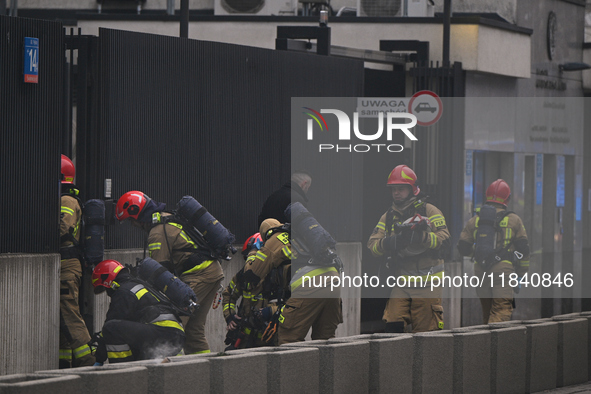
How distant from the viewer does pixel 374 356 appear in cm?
857

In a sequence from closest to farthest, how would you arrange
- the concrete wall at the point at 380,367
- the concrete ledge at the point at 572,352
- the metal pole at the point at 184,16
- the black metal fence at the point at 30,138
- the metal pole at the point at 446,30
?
the concrete wall at the point at 380,367 → the black metal fence at the point at 30,138 → the concrete ledge at the point at 572,352 → the metal pole at the point at 184,16 → the metal pole at the point at 446,30

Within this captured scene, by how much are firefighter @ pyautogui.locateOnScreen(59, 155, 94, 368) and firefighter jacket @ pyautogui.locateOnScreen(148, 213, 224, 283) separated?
0.86m

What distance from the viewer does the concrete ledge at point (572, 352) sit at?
10703mm

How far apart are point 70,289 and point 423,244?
11.9 feet

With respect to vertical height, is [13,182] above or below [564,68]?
below

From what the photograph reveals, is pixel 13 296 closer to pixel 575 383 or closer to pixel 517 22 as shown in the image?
pixel 575 383

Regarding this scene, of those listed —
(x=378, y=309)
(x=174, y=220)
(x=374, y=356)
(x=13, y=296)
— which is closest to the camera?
(x=374, y=356)

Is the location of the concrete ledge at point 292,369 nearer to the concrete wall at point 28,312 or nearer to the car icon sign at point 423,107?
the concrete wall at point 28,312

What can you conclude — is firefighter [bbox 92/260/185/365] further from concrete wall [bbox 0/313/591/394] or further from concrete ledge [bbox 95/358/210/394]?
concrete ledge [bbox 95/358/210/394]

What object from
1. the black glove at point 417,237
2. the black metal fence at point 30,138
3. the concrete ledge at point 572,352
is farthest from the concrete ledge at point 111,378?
the black glove at point 417,237

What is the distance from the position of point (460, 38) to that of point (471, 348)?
8.48m

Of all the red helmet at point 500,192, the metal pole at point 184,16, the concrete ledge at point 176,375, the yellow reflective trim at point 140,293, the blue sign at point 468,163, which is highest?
the metal pole at point 184,16

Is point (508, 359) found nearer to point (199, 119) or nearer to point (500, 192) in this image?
point (199, 119)

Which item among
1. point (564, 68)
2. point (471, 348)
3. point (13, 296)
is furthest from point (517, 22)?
point (13, 296)
